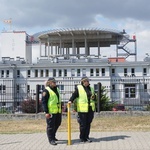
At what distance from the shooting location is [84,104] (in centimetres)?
972

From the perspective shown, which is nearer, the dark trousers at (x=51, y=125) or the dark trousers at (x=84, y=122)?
the dark trousers at (x=51, y=125)

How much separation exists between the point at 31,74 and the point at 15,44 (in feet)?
183

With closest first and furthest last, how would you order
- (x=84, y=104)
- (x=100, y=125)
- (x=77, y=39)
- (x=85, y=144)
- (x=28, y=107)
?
(x=85, y=144) → (x=84, y=104) → (x=100, y=125) → (x=28, y=107) → (x=77, y=39)

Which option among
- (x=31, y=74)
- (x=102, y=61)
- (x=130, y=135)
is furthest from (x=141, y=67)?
(x=130, y=135)

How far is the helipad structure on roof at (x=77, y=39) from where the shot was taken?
9056 centimetres

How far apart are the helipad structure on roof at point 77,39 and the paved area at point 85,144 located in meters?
78.1

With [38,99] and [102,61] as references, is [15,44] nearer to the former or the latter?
[102,61]

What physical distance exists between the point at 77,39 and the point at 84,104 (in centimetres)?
8441

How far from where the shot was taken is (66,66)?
71938 millimetres

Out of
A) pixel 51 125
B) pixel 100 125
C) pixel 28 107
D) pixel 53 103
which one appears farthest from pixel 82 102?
pixel 28 107

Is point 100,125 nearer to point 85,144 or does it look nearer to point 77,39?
point 85,144

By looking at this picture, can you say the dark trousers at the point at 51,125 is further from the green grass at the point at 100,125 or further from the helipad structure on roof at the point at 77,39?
the helipad structure on roof at the point at 77,39

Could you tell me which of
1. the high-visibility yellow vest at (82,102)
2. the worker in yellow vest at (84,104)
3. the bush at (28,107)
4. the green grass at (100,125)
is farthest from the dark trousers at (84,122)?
the bush at (28,107)

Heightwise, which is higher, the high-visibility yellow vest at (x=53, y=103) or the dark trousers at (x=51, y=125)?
the high-visibility yellow vest at (x=53, y=103)
